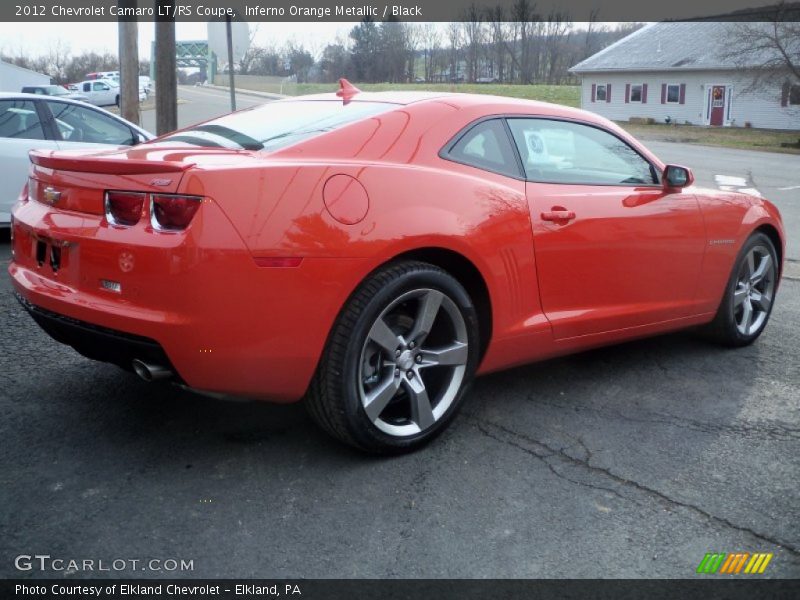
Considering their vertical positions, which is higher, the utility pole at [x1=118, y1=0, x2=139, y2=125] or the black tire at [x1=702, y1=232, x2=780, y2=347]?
the utility pole at [x1=118, y1=0, x2=139, y2=125]

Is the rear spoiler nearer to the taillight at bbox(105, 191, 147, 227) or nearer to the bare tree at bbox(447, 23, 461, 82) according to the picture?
the taillight at bbox(105, 191, 147, 227)

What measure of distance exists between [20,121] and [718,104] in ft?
138

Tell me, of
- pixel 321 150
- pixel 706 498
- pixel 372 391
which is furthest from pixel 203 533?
pixel 706 498

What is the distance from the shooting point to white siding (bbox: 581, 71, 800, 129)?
4197cm

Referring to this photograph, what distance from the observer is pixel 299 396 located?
3301 millimetres

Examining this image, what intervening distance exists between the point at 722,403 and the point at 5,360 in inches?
148

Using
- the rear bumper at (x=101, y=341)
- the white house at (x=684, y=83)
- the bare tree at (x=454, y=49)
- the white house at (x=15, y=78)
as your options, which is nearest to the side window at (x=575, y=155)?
the rear bumper at (x=101, y=341)

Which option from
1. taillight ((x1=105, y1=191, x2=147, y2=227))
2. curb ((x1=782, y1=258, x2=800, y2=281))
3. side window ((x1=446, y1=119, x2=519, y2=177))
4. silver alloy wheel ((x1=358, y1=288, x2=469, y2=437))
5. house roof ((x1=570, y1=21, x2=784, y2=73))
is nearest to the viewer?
taillight ((x1=105, y1=191, x2=147, y2=227))

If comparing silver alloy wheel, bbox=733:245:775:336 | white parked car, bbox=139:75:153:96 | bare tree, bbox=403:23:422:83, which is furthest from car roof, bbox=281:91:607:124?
white parked car, bbox=139:75:153:96

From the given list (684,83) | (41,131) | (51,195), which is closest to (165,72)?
(41,131)

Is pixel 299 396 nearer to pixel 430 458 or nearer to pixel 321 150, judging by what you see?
pixel 430 458

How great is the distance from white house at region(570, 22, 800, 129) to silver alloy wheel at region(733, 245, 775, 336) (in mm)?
36883

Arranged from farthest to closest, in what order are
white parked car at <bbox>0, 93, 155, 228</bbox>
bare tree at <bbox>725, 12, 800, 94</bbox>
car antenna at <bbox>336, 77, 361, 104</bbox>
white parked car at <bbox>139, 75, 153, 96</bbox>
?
1. white parked car at <bbox>139, 75, 153, 96</bbox>
2. bare tree at <bbox>725, 12, 800, 94</bbox>
3. white parked car at <bbox>0, 93, 155, 228</bbox>
4. car antenna at <bbox>336, 77, 361, 104</bbox>

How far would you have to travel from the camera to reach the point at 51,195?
3.48 m
